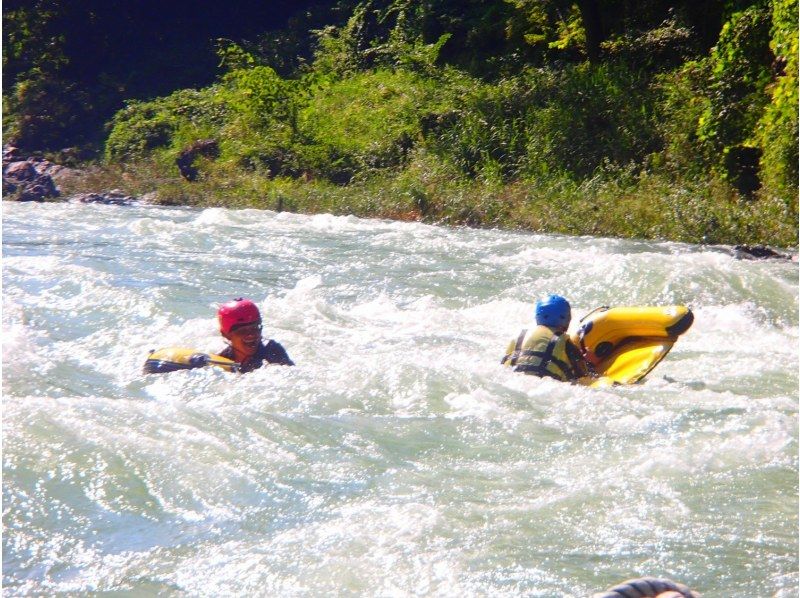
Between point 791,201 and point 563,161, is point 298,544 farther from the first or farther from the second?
point 563,161

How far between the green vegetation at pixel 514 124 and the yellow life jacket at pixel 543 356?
285 inches

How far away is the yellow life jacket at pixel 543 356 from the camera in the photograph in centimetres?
700

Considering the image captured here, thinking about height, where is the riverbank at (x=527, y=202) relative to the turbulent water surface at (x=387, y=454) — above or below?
below

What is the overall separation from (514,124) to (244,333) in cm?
1250

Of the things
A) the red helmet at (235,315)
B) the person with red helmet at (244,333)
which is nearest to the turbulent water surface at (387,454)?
the person with red helmet at (244,333)

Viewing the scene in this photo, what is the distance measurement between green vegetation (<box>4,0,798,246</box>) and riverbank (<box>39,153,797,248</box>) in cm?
3

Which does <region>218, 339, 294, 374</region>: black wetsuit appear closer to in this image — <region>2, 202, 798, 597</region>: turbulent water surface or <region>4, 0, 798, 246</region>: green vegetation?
<region>2, 202, 798, 597</region>: turbulent water surface

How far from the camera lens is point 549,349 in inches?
278

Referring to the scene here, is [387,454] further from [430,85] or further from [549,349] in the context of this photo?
[430,85]

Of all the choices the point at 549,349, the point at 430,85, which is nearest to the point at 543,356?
the point at 549,349

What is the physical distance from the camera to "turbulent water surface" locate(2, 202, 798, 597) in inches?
167

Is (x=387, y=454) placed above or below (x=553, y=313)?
below

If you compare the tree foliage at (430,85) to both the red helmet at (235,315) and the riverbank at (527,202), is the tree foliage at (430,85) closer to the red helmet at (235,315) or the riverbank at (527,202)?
the riverbank at (527,202)

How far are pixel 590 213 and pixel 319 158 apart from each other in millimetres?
6995
